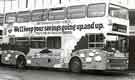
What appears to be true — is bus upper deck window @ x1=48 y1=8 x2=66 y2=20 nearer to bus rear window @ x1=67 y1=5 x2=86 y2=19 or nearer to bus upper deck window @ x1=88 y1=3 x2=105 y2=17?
bus rear window @ x1=67 y1=5 x2=86 y2=19

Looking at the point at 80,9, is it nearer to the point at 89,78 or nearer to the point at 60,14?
the point at 60,14

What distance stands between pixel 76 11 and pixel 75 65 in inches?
124

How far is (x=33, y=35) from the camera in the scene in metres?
21.8

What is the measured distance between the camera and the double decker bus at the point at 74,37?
1811cm

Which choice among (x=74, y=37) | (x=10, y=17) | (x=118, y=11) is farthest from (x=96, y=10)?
(x=10, y=17)

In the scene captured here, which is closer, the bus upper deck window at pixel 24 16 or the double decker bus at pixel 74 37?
the double decker bus at pixel 74 37

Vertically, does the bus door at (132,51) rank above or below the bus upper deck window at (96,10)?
below

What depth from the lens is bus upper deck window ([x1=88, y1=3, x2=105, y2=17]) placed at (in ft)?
59.6

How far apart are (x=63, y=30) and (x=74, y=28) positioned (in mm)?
943

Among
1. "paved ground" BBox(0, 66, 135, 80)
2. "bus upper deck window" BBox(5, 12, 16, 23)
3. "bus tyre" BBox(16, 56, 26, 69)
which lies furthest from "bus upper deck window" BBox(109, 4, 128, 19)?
"bus upper deck window" BBox(5, 12, 16, 23)

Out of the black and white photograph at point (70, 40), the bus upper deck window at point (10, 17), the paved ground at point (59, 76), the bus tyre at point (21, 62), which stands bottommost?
the paved ground at point (59, 76)

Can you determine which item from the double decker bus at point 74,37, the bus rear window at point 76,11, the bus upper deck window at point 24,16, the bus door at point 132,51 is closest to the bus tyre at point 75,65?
the double decker bus at point 74,37

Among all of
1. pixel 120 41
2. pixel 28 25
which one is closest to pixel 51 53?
pixel 28 25

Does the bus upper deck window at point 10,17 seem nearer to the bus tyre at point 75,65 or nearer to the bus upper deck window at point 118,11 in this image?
the bus tyre at point 75,65
